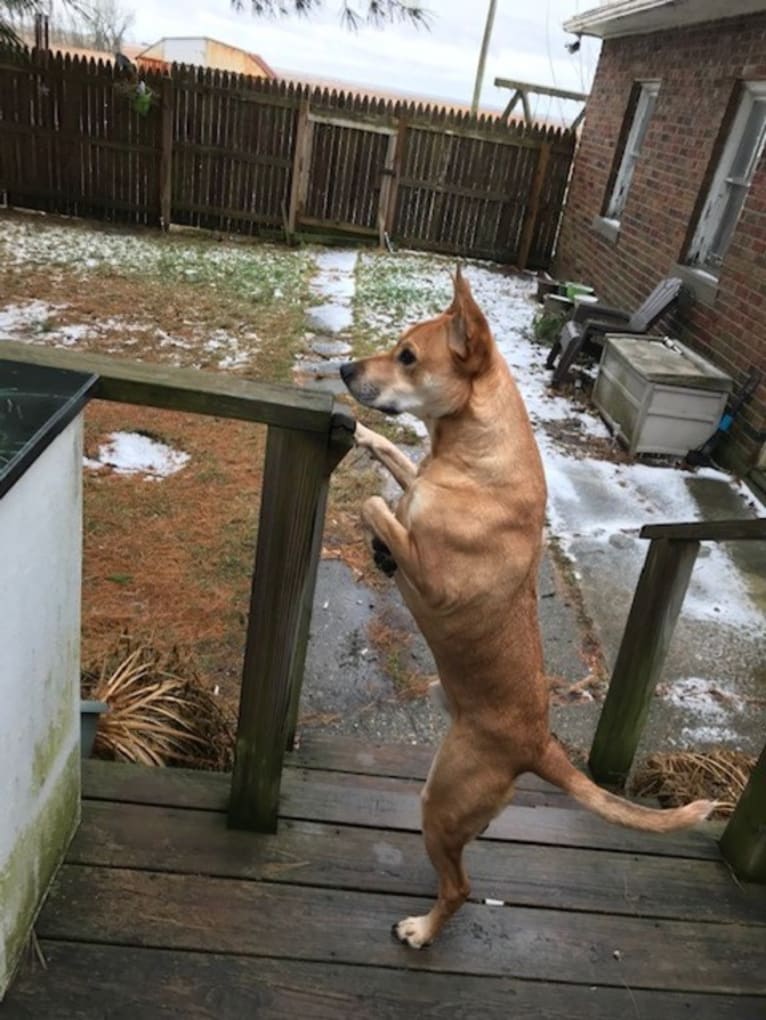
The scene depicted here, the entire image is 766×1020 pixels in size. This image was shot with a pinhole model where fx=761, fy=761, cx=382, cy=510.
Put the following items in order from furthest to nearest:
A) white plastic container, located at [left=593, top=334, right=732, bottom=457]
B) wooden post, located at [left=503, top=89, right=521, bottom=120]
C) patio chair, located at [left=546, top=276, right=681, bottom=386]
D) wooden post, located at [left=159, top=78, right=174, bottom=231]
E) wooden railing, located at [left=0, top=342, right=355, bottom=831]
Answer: wooden post, located at [left=503, top=89, right=521, bottom=120]
wooden post, located at [left=159, top=78, right=174, bottom=231]
patio chair, located at [left=546, top=276, right=681, bottom=386]
white plastic container, located at [left=593, top=334, right=732, bottom=457]
wooden railing, located at [left=0, top=342, right=355, bottom=831]

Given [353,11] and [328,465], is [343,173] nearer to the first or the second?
[353,11]

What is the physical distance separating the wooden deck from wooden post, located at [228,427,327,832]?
0.16m

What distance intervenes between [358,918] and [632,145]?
9494 millimetres

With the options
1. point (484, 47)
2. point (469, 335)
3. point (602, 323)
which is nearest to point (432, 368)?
point (469, 335)

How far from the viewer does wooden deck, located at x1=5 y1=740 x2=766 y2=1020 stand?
1613 mm

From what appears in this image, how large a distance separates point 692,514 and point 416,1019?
3.95 meters

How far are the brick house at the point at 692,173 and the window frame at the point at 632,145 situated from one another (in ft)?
0.04

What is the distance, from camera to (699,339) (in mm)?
6348

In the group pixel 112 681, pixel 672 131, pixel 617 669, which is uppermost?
pixel 672 131

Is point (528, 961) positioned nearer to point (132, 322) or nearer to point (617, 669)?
point (617, 669)

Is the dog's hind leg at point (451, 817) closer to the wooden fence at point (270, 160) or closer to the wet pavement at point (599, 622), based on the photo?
the wet pavement at point (599, 622)

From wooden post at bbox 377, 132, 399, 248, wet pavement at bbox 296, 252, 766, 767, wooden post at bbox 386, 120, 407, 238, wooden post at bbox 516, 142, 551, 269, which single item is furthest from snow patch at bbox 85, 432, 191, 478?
wooden post at bbox 516, 142, 551, 269

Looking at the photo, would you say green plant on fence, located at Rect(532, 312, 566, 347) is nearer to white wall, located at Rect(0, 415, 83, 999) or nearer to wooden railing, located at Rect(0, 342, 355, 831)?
wooden railing, located at Rect(0, 342, 355, 831)

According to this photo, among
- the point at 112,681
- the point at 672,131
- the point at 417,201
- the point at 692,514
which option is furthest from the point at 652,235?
the point at 112,681
